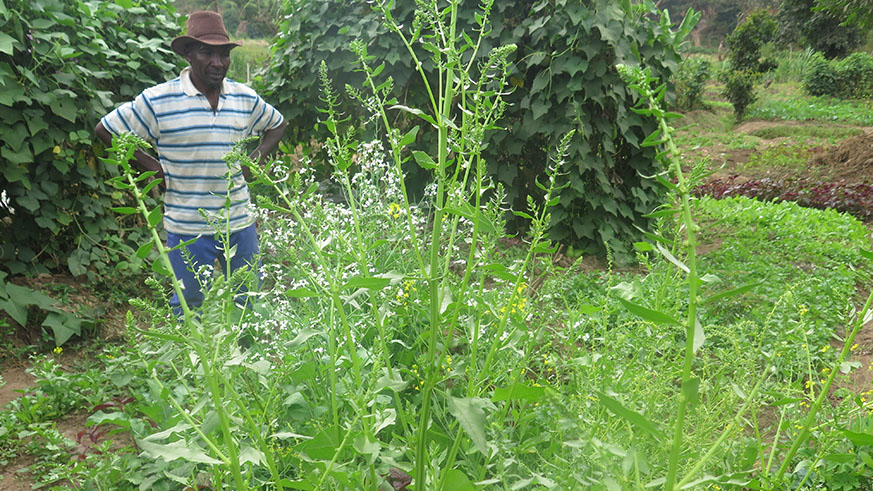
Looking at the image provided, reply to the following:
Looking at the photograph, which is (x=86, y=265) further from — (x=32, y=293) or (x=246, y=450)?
(x=246, y=450)

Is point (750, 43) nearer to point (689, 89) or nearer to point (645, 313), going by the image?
point (689, 89)

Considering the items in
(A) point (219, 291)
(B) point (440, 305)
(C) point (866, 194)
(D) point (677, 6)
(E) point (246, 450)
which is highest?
(D) point (677, 6)

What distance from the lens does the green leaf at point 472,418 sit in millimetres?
950

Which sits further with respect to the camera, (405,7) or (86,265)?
(405,7)

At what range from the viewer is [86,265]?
153 inches

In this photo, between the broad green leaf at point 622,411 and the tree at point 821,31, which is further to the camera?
the tree at point 821,31

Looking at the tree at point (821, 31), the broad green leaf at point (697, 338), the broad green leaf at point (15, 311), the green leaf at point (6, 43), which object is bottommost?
the broad green leaf at point (15, 311)

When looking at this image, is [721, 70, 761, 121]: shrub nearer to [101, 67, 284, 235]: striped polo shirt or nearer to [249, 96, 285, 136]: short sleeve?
[249, 96, 285, 136]: short sleeve

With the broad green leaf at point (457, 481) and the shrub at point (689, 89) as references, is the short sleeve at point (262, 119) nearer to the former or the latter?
the broad green leaf at point (457, 481)

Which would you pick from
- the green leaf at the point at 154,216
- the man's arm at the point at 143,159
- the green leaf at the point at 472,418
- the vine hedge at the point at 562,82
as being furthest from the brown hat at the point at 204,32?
the green leaf at the point at 472,418

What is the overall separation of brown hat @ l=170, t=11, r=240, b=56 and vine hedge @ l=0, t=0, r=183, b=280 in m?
0.84

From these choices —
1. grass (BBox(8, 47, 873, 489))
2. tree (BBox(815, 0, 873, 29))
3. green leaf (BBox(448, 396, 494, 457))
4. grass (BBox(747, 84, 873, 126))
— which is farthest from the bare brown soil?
green leaf (BBox(448, 396, 494, 457))

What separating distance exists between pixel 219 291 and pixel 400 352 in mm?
1432

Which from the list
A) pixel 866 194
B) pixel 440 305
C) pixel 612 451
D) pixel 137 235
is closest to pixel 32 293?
pixel 137 235
